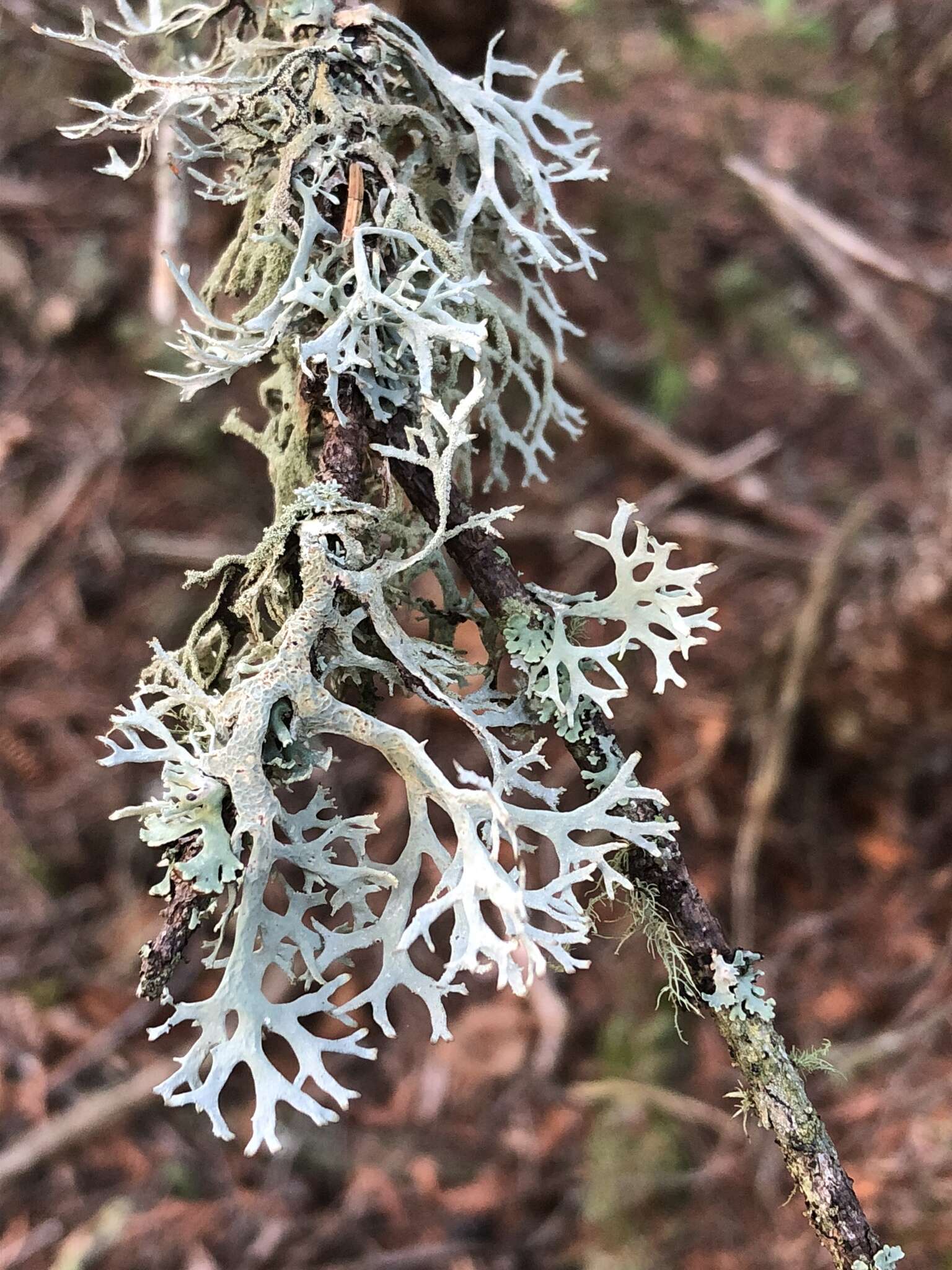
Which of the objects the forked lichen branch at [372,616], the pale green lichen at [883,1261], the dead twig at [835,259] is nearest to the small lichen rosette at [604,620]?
the forked lichen branch at [372,616]

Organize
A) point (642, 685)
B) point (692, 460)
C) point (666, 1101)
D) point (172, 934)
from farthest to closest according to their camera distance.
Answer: point (692, 460) → point (642, 685) → point (666, 1101) → point (172, 934)

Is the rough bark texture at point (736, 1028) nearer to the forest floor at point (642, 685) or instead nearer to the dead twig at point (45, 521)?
the forest floor at point (642, 685)

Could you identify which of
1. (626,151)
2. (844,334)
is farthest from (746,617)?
(626,151)

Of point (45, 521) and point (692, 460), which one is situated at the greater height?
point (692, 460)

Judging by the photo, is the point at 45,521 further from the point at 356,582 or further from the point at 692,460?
the point at 356,582

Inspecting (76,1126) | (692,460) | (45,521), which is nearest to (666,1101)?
(76,1126)

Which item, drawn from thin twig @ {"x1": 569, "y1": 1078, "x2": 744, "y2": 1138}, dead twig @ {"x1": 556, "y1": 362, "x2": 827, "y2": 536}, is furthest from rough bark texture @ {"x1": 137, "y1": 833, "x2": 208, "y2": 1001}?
dead twig @ {"x1": 556, "y1": 362, "x2": 827, "y2": 536}
